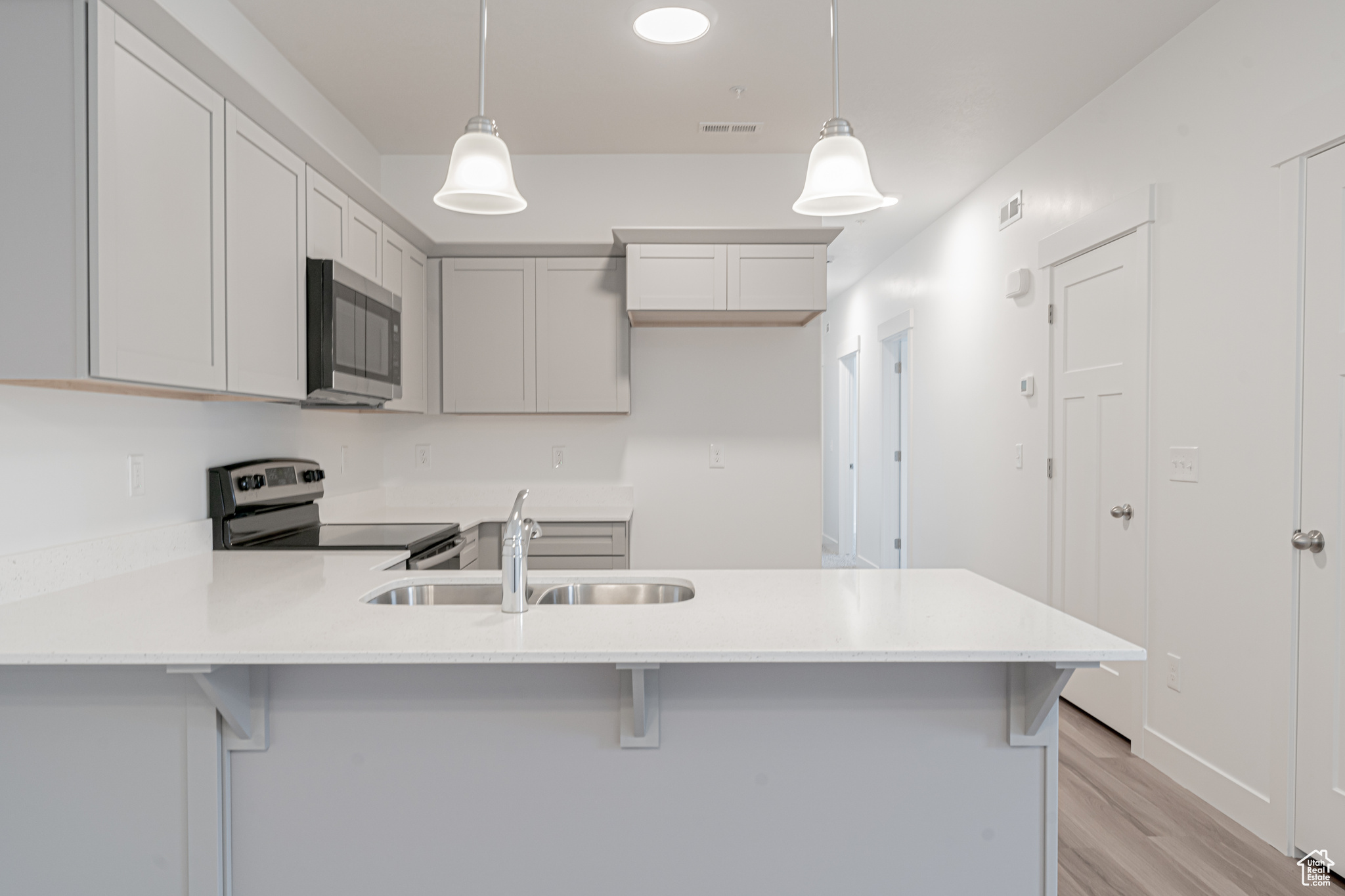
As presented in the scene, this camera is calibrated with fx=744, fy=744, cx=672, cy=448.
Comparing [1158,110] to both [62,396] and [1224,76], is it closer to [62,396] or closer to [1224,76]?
[1224,76]

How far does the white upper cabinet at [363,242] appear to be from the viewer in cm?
272

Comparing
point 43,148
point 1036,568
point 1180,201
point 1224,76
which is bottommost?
point 1036,568

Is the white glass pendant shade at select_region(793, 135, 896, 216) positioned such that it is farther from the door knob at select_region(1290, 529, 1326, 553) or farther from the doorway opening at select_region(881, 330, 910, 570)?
the doorway opening at select_region(881, 330, 910, 570)

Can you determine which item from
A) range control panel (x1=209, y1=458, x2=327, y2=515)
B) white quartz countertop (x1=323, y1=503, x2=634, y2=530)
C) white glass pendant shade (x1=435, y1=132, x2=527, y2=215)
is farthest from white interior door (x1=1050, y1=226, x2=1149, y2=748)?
range control panel (x1=209, y1=458, x2=327, y2=515)

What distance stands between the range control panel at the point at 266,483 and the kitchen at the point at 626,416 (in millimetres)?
68

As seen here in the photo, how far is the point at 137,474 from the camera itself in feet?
6.97

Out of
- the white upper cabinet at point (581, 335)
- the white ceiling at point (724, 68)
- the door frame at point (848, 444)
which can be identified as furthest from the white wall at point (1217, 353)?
the door frame at point (848, 444)

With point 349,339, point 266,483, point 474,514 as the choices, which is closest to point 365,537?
point 266,483

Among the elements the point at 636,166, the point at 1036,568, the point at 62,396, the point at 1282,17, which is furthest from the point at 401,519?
the point at 1282,17

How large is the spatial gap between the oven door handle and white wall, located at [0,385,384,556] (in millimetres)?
688

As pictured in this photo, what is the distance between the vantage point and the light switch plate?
104 inches

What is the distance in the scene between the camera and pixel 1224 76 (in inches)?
99.0

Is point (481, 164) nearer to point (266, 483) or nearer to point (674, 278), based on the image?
point (266, 483)

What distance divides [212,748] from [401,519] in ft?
5.97
